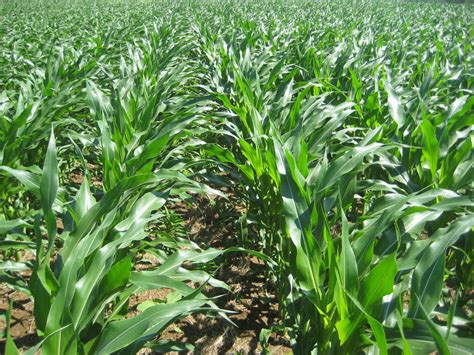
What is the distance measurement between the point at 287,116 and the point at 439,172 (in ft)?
3.64

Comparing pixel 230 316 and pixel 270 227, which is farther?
pixel 270 227

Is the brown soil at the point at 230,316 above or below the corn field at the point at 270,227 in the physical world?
below

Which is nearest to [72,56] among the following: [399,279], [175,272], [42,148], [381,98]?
[42,148]

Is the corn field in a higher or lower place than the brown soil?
higher

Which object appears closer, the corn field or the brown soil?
the corn field

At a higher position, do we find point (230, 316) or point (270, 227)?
point (270, 227)

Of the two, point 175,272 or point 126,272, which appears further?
point 175,272

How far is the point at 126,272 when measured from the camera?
130cm

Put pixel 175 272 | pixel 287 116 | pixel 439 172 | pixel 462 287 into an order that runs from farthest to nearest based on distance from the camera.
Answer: pixel 287 116
pixel 439 172
pixel 462 287
pixel 175 272

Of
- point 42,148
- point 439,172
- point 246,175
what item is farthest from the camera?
point 42,148

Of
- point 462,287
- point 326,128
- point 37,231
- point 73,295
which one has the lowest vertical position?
point 462,287

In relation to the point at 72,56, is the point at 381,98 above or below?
below

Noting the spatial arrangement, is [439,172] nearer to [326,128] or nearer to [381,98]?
[326,128]

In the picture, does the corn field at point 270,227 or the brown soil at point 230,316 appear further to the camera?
the brown soil at point 230,316
